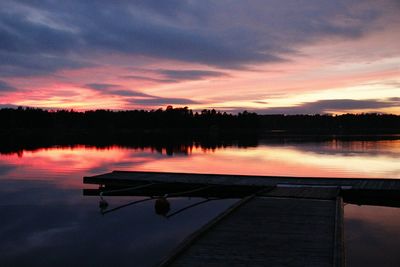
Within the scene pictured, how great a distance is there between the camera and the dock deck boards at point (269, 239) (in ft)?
26.2

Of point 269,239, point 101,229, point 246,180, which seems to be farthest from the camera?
point 246,180

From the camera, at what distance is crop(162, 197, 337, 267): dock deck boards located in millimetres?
7980

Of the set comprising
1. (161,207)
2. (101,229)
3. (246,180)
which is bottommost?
(101,229)

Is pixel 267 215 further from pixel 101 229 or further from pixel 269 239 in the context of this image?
pixel 101 229

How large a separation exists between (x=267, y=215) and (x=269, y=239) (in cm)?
258

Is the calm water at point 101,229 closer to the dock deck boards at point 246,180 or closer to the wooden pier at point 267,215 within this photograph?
the wooden pier at point 267,215

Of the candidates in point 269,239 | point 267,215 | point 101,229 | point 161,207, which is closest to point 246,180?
point 161,207

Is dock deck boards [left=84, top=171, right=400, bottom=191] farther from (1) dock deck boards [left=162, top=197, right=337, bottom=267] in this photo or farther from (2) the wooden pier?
(1) dock deck boards [left=162, top=197, right=337, bottom=267]

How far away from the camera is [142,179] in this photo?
21.3 m

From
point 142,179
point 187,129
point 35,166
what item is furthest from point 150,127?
point 142,179

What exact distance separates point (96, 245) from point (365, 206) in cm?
1099

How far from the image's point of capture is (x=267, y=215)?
11992 mm

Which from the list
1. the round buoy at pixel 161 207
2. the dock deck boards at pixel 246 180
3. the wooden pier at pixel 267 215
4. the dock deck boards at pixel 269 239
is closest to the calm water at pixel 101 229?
the round buoy at pixel 161 207

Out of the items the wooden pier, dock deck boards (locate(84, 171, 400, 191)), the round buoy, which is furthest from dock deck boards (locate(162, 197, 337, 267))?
dock deck boards (locate(84, 171, 400, 191))
